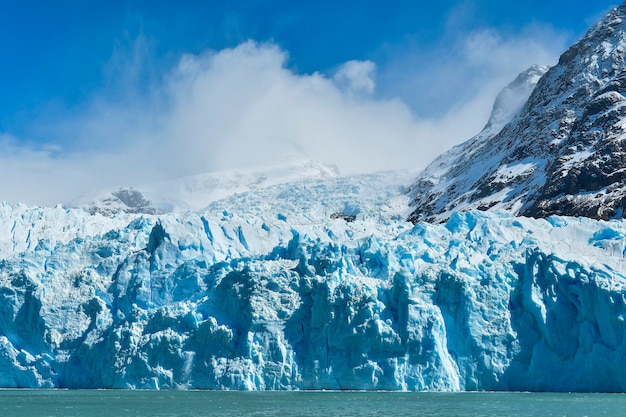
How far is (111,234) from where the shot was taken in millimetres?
54000

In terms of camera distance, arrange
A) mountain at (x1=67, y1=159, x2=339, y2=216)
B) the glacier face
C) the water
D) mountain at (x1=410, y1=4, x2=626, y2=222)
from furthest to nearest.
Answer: mountain at (x1=67, y1=159, x2=339, y2=216) < mountain at (x1=410, y1=4, x2=626, y2=222) < the glacier face < the water

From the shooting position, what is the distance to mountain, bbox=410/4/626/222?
8269 centimetres

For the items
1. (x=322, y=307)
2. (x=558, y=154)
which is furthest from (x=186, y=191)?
(x=322, y=307)

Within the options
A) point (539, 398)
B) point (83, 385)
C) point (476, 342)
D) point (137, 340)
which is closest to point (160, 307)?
point (137, 340)

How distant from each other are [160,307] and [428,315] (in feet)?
46.0

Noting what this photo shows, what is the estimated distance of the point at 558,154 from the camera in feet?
315

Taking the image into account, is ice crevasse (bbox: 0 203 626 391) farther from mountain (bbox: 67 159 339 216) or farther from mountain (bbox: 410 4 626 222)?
mountain (bbox: 67 159 339 216)

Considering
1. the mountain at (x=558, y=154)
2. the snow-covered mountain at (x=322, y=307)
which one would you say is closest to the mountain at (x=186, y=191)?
the mountain at (x=558, y=154)

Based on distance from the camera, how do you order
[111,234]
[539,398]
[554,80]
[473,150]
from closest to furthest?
[539,398], [111,234], [554,80], [473,150]

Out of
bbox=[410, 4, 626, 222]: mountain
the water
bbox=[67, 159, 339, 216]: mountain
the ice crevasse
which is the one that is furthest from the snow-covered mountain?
bbox=[67, 159, 339, 216]: mountain

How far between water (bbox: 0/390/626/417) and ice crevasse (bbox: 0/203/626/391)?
1.06 meters

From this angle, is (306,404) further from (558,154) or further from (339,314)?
(558,154)

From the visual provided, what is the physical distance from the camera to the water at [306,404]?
29.7 m

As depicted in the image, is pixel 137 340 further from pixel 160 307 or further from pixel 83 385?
pixel 83 385
